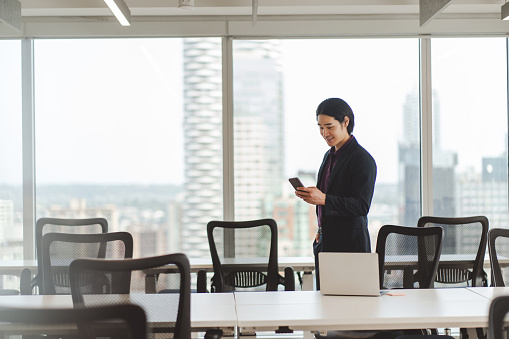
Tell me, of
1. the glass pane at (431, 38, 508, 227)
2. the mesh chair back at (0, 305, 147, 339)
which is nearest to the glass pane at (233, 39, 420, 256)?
the glass pane at (431, 38, 508, 227)

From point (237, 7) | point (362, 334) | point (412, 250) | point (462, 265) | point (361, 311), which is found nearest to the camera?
point (361, 311)

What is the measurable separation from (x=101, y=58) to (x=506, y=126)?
13.9 ft

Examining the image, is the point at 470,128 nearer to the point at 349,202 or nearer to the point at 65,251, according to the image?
the point at 349,202

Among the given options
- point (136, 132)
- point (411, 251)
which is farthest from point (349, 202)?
point (136, 132)

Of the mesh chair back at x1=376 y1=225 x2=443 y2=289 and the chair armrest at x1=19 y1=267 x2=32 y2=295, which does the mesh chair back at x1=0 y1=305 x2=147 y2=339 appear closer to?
the mesh chair back at x1=376 y1=225 x2=443 y2=289

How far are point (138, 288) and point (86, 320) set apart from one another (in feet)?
1.80

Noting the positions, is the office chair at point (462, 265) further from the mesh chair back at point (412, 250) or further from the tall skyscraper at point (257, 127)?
the tall skyscraper at point (257, 127)

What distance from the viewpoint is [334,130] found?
391 cm

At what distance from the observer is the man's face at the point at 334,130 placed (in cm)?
390

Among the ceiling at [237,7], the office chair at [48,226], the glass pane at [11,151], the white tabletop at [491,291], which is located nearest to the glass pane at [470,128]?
the ceiling at [237,7]

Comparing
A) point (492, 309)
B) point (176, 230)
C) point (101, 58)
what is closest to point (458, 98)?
point (176, 230)

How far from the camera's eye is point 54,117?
19.9 feet

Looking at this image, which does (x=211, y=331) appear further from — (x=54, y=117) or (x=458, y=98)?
(x=458, y=98)

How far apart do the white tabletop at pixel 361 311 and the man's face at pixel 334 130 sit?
109 centimetres
